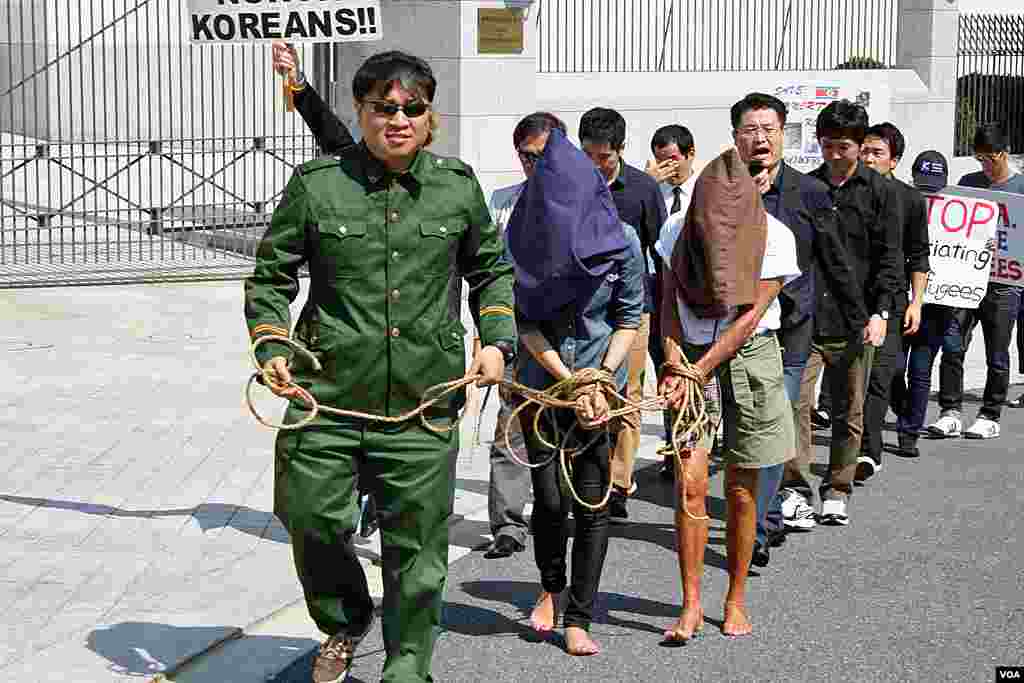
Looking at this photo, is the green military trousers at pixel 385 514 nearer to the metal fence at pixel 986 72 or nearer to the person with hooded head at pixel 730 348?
the person with hooded head at pixel 730 348

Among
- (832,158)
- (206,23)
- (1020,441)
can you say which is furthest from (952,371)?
(206,23)

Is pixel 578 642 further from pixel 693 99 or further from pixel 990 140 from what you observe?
pixel 693 99

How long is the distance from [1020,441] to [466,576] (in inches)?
167

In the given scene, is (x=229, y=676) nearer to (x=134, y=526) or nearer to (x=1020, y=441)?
(x=134, y=526)

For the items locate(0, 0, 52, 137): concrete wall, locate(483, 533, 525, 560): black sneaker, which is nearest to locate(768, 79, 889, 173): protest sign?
locate(483, 533, 525, 560): black sneaker

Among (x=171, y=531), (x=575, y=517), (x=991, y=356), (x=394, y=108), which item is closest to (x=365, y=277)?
(x=394, y=108)

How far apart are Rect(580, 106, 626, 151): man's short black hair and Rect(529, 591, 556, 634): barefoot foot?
2230 millimetres

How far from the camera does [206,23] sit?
8.66m

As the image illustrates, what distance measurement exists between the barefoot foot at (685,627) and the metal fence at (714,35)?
12.5 m

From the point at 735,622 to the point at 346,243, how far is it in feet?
7.14

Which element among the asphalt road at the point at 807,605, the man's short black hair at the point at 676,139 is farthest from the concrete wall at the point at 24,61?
the asphalt road at the point at 807,605

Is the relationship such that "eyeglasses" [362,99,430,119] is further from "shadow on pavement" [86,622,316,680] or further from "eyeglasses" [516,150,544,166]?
"eyeglasses" [516,150,544,166]

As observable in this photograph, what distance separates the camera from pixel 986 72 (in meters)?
22.3

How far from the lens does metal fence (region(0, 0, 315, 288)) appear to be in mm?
15836
